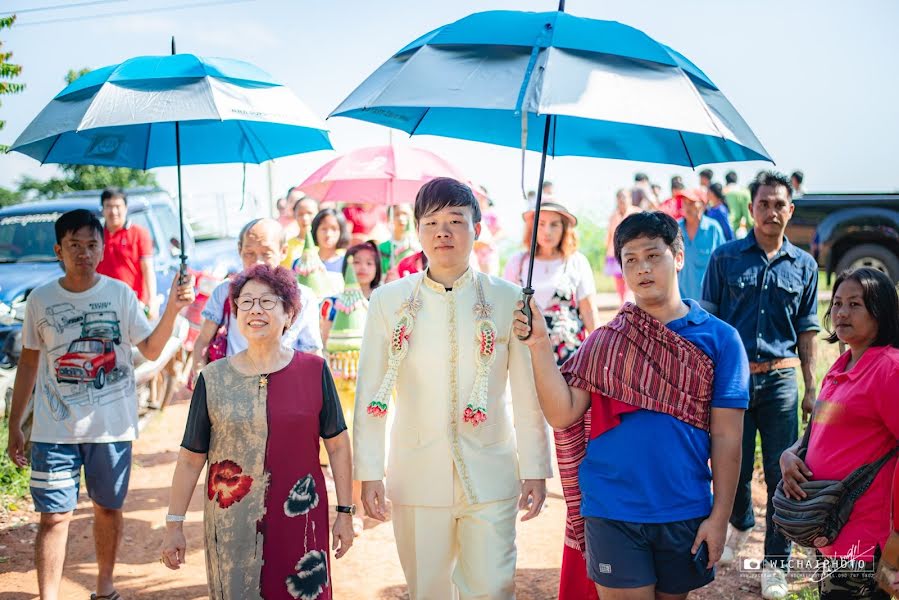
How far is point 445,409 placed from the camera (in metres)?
3.48

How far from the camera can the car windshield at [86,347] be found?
14.6ft

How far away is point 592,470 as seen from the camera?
3.22 metres

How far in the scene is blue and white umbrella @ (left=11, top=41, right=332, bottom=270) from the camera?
4238 mm

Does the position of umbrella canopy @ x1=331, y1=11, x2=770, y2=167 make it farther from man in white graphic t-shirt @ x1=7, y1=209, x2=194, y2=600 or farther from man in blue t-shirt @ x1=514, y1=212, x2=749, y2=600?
man in white graphic t-shirt @ x1=7, y1=209, x2=194, y2=600

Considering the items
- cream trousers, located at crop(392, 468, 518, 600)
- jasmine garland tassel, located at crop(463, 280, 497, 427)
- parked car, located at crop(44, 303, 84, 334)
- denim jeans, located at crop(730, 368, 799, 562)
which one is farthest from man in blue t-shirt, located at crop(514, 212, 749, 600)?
parked car, located at crop(44, 303, 84, 334)

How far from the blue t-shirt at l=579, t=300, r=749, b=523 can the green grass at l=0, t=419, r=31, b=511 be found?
5.24 metres

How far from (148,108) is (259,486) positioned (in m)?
2.05

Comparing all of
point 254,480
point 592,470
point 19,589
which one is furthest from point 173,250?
point 592,470

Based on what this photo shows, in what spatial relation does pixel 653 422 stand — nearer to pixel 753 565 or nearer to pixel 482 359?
pixel 482 359

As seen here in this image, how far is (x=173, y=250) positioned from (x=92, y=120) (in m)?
6.93

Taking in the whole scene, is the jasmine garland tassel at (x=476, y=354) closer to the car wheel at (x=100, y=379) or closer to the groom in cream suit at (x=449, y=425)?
the groom in cream suit at (x=449, y=425)

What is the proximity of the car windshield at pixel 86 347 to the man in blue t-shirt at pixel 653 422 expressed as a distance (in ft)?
8.21

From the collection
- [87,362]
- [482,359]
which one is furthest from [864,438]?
[87,362]

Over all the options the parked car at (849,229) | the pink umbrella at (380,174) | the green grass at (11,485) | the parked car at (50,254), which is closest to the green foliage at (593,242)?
the parked car at (849,229)
